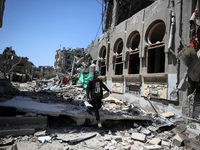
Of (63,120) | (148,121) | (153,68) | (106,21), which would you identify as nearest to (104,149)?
(63,120)

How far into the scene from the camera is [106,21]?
14.5m

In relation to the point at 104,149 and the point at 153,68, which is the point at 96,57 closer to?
the point at 153,68

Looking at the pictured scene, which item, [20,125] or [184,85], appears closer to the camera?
[20,125]

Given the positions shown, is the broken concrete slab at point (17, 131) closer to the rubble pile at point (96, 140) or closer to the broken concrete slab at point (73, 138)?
the rubble pile at point (96, 140)

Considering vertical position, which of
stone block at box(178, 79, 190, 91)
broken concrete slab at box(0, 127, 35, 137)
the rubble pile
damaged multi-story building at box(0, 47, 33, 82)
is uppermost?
damaged multi-story building at box(0, 47, 33, 82)

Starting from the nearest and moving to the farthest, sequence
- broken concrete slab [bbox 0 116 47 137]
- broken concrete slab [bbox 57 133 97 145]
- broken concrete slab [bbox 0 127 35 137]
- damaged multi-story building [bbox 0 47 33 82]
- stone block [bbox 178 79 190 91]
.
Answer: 1. broken concrete slab [bbox 0 127 35 137]
2. broken concrete slab [bbox 0 116 47 137]
3. broken concrete slab [bbox 57 133 97 145]
4. stone block [bbox 178 79 190 91]
5. damaged multi-story building [bbox 0 47 33 82]

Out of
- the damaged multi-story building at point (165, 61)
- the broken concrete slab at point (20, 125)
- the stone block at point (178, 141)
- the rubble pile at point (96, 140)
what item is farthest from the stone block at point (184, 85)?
the broken concrete slab at point (20, 125)

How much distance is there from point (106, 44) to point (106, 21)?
3.85 metres

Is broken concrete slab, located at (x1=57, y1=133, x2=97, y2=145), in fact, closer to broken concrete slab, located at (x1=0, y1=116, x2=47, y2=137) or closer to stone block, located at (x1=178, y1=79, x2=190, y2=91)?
broken concrete slab, located at (x1=0, y1=116, x2=47, y2=137)

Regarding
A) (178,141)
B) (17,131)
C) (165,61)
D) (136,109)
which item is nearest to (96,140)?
(17,131)

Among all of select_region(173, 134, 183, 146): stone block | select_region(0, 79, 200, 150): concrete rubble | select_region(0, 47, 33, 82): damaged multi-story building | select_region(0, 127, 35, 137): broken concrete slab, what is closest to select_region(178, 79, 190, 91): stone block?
select_region(0, 79, 200, 150): concrete rubble

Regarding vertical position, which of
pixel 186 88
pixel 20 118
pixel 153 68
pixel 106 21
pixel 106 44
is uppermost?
pixel 106 21

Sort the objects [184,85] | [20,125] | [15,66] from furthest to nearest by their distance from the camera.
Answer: [15,66] < [184,85] < [20,125]

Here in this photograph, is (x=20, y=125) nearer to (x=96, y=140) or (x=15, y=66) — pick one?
(x=96, y=140)
